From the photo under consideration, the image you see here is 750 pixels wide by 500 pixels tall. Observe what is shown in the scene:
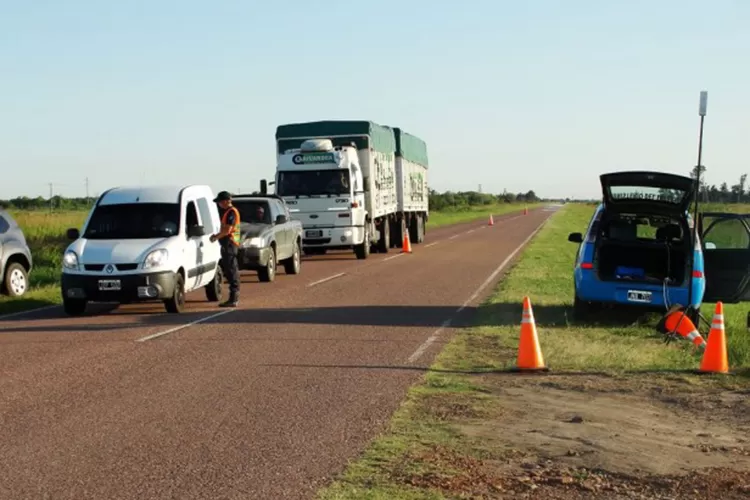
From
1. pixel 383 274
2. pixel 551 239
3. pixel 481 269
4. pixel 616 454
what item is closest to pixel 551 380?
pixel 616 454

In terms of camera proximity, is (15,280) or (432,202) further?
(432,202)

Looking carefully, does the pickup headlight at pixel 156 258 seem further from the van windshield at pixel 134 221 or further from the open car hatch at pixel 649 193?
the open car hatch at pixel 649 193

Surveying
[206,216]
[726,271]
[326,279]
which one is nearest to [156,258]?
[206,216]

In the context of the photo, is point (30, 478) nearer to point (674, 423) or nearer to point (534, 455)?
point (534, 455)

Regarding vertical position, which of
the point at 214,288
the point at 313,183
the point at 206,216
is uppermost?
the point at 313,183

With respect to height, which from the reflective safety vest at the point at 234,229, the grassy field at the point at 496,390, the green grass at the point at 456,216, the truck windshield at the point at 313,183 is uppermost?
the truck windshield at the point at 313,183

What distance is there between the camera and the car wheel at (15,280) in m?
18.4

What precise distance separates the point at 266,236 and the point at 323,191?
647 centimetres

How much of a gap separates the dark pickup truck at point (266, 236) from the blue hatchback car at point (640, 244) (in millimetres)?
8544

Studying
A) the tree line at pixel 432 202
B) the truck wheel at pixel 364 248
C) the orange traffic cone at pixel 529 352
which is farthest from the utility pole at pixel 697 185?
the tree line at pixel 432 202

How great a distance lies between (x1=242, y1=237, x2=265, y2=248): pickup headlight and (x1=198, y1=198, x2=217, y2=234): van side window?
3.34m

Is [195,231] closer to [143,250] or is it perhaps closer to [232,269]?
[232,269]

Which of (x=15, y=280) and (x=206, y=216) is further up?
(x=206, y=216)

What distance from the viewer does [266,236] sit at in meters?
21.7
